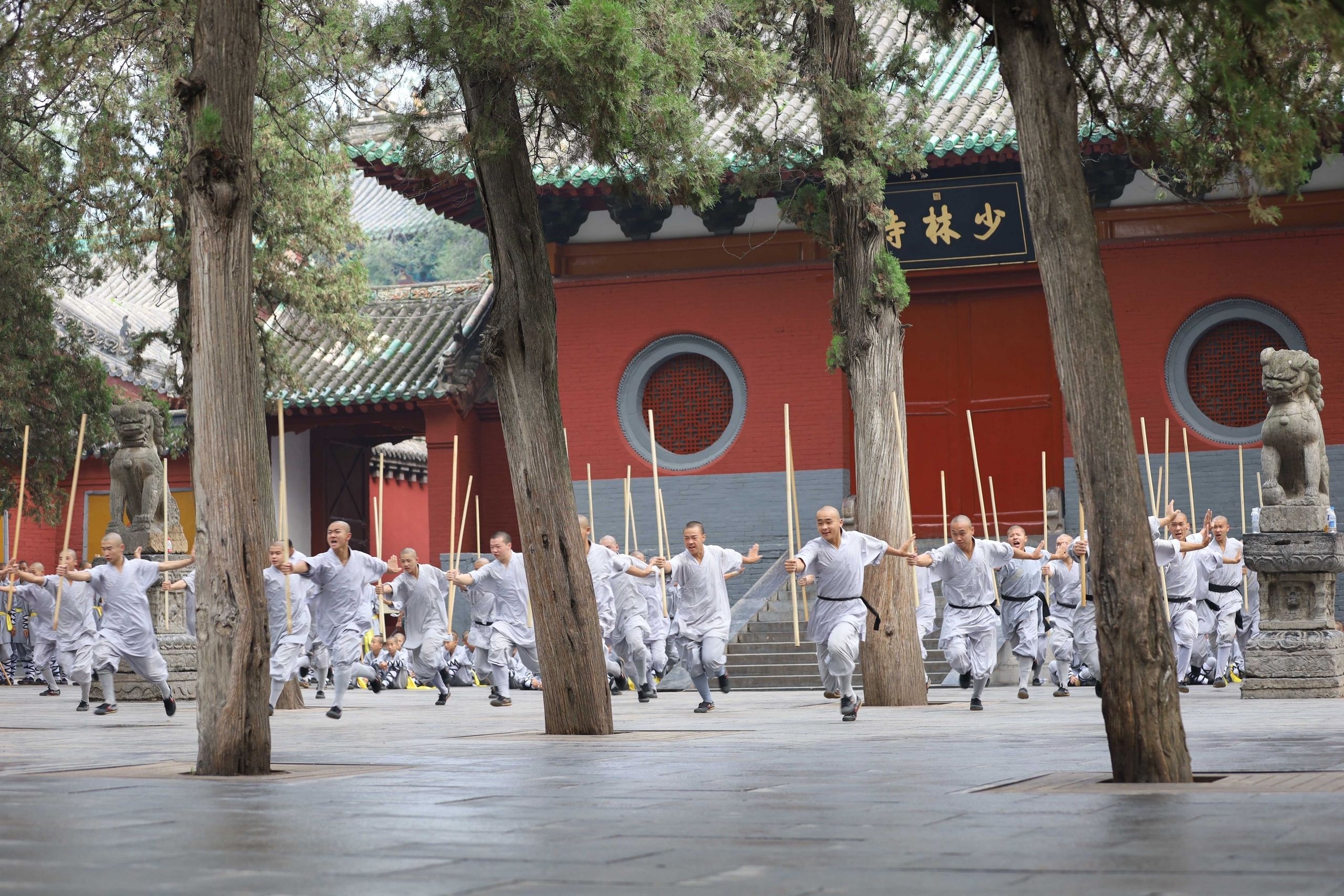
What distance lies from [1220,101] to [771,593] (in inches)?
482

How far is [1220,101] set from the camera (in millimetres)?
7023

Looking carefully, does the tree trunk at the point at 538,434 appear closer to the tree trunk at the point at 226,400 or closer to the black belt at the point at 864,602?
the tree trunk at the point at 226,400

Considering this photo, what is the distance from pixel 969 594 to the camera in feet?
46.9

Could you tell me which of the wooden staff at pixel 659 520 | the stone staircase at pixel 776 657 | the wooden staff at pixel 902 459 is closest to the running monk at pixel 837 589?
the wooden staff at pixel 902 459

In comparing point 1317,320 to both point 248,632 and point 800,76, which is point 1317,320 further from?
point 248,632

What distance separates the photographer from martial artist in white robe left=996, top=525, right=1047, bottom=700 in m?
15.2

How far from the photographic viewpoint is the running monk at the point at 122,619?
561 inches

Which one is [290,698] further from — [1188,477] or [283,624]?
[1188,477]

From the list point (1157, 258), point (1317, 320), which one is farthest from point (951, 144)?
point (1317, 320)

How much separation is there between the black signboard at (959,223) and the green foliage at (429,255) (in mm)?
34726

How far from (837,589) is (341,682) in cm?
415

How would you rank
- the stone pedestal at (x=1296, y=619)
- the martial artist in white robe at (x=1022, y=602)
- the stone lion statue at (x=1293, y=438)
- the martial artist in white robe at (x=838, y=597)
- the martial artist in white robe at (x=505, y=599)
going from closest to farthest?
1. the martial artist in white robe at (x=838, y=597)
2. the stone pedestal at (x=1296, y=619)
3. the stone lion statue at (x=1293, y=438)
4. the martial artist in white robe at (x=1022, y=602)
5. the martial artist in white robe at (x=505, y=599)

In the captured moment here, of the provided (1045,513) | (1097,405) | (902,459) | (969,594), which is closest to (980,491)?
(969,594)

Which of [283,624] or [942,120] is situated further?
[942,120]
